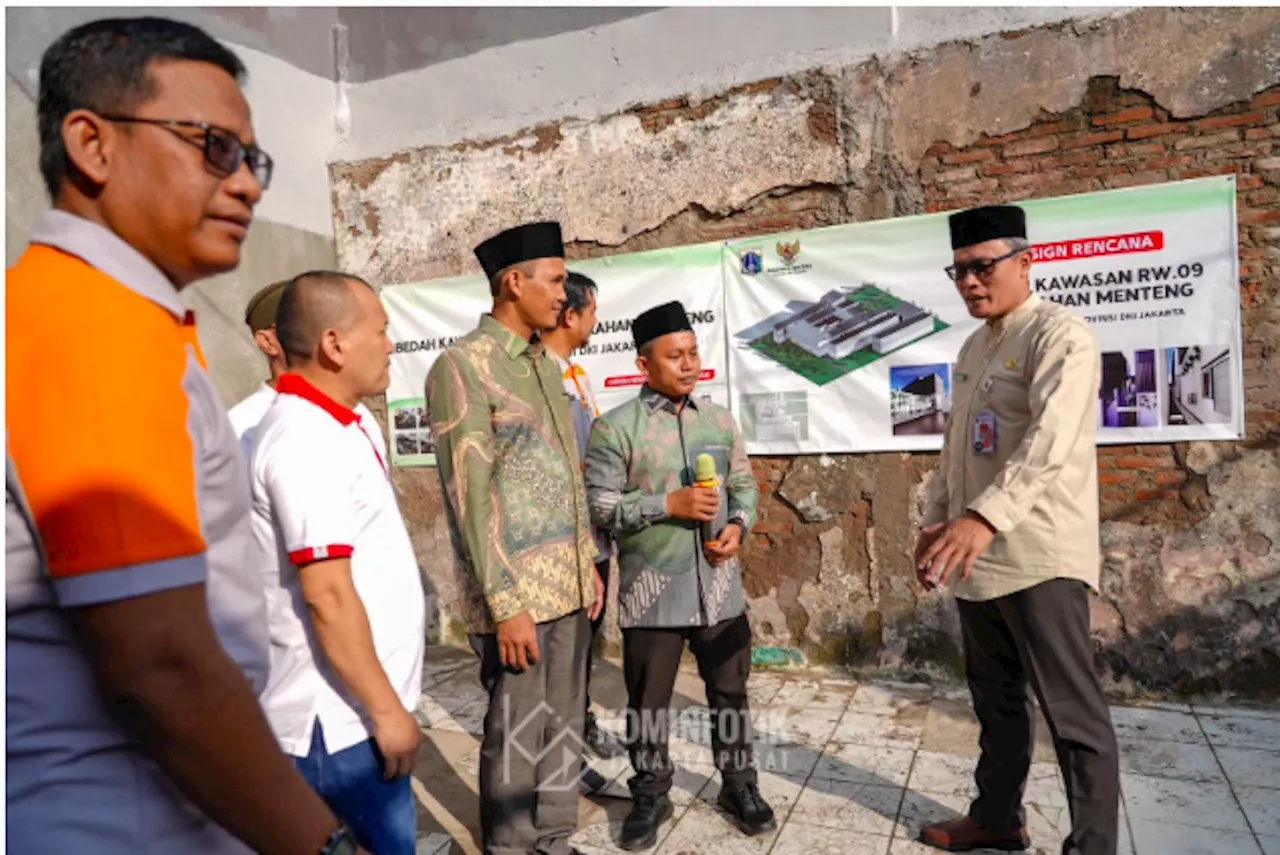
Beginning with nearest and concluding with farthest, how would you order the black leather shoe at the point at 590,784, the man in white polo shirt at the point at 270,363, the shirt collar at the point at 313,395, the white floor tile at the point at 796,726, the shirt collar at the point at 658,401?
the shirt collar at the point at 313,395
the man in white polo shirt at the point at 270,363
the shirt collar at the point at 658,401
the black leather shoe at the point at 590,784
the white floor tile at the point at 796,726

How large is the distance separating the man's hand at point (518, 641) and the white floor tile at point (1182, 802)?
2.38 m

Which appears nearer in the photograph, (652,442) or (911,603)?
(652,442)

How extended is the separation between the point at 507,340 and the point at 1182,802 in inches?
123

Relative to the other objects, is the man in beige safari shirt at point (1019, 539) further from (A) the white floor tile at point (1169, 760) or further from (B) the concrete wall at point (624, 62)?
(B) the concrete wall at point (624, 62)

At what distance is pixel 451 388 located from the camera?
2.45 m

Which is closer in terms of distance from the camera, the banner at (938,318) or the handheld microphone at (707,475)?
the handheld microphone at (707,475)

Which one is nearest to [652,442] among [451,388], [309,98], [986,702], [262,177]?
[451,388]

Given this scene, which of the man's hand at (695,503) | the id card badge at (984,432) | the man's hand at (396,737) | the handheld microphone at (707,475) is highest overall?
the id card badge at (984,432)

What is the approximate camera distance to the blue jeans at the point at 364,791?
1656 mm

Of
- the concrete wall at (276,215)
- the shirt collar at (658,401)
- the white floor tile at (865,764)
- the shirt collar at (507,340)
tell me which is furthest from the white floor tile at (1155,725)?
the concrete wall at (276,215)

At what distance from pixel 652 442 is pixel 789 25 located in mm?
3047

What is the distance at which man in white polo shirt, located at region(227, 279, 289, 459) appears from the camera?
2621mm

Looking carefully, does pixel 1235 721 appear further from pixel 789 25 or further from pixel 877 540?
pixel 789 25

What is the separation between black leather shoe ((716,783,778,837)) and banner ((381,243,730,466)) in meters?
2.39
